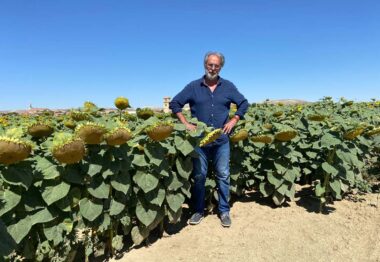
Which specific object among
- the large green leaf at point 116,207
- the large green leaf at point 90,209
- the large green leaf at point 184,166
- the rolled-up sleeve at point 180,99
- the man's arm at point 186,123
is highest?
the rolled-up sleeve at point 180,99

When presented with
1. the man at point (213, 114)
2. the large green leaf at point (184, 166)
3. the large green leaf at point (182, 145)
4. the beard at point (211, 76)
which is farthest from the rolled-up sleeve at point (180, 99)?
the large green leaf at point (182, 145)

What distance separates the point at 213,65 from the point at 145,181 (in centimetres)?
172

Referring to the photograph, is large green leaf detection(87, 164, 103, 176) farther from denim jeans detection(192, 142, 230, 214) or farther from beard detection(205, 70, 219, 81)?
beard detection(205, 70, 219, 81)

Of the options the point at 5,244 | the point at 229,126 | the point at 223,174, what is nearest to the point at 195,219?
the point at 223,174

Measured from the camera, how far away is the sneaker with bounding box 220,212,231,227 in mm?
4232

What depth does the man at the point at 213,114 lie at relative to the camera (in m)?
4.21

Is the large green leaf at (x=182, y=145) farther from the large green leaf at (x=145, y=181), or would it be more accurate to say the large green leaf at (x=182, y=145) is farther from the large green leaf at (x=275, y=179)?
the large green leaf at (x=275, y=179)

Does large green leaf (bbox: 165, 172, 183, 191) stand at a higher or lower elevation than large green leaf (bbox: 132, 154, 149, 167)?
lower

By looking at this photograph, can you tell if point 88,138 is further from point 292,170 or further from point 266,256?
point 292,170

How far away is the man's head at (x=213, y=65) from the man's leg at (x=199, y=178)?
881 mm

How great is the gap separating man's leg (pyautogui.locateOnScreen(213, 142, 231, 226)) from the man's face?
2.66 ft

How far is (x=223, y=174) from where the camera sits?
14.1 feet

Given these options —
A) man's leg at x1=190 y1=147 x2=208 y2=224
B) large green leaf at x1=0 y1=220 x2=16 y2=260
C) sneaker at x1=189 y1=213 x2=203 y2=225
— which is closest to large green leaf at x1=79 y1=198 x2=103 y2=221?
man's leg at x1=190 y1=147 x2=208 y2=224

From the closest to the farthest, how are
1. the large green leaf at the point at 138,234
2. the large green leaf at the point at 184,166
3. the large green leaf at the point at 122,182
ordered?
the large green leaf at the point at 122,182 → the large green leaf at the point at 138,234 → the large green leaf at the point at 184,166
